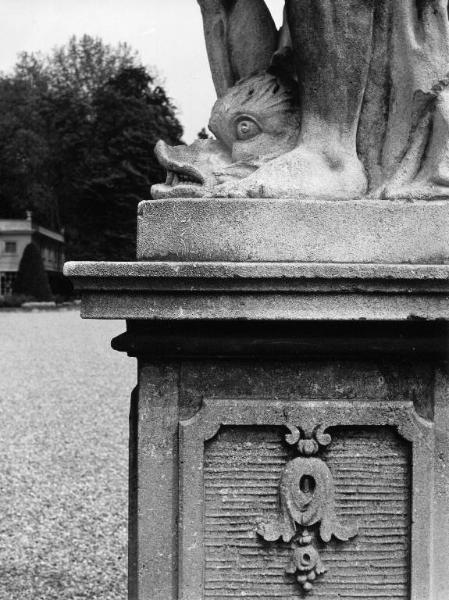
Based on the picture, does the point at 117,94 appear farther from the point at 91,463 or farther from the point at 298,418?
the point at 298,418

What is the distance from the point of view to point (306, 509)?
2488 millimetres

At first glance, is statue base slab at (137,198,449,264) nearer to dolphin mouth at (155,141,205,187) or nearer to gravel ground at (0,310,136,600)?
dolphin mouth at (155,141,205,187)

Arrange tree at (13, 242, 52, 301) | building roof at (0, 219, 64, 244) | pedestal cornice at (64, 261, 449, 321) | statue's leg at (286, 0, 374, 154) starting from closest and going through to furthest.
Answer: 1. pedestal cornice at (64, 261, 449, 321)
2. statue's leg at (286, 0, 374, 154)
3. tree at (13, 242, 52, 301)
4. building roof at (0, 219, 64, 244)

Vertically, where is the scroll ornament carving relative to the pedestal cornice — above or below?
below

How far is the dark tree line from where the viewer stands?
34.0 m

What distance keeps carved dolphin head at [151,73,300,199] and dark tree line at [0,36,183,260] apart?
97.3ft

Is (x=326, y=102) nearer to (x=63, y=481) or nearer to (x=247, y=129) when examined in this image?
(x=247, y=129)

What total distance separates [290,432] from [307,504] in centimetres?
21

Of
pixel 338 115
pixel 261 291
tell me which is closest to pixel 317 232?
pixel 261 291

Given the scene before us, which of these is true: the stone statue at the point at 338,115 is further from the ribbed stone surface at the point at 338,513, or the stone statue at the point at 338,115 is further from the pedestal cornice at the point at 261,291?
the ribbed stone surface at the point at 338,513

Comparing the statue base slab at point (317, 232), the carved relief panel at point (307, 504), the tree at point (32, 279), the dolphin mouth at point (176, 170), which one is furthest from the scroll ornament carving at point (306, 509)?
the tree at point (32, 279)

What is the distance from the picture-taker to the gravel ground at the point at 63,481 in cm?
464

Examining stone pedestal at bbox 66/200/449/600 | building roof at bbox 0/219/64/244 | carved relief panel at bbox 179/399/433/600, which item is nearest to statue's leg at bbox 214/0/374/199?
stone pedestal at bbox 66/200/449/600

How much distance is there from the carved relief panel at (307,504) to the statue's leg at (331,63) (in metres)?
0.83
